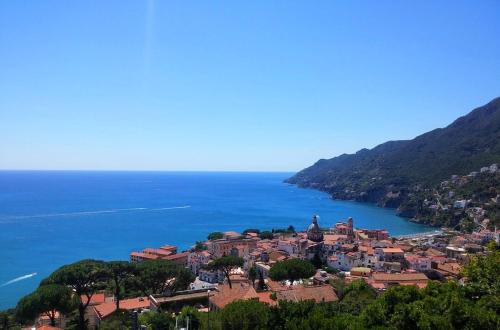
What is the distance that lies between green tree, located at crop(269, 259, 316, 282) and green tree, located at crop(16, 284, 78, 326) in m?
16.1

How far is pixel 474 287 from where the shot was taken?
18281mm

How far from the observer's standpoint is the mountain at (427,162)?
4626 inches

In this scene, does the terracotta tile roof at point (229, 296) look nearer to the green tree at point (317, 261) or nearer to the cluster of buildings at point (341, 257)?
the cluster of buildings at point (341, 257)

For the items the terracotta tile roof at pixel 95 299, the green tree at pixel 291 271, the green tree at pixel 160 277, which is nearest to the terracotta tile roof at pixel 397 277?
the green tree at pixel 291 271

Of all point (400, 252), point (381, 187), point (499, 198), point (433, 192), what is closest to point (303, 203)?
point (381, 187)

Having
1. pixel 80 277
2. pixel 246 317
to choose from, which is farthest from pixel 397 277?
pixel 80 277

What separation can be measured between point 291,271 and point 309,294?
7.45 m

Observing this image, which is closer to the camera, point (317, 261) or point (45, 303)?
point (45, 303)

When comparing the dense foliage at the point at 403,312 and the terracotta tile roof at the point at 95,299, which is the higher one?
the dense foliage at the point at 403,312

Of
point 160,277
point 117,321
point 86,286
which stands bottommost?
point 117,321

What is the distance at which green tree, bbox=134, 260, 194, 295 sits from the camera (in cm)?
3316

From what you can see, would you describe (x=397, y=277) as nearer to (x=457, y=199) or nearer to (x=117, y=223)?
(x=457, y=199)

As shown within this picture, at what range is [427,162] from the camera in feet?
452

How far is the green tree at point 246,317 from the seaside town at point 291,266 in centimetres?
174
